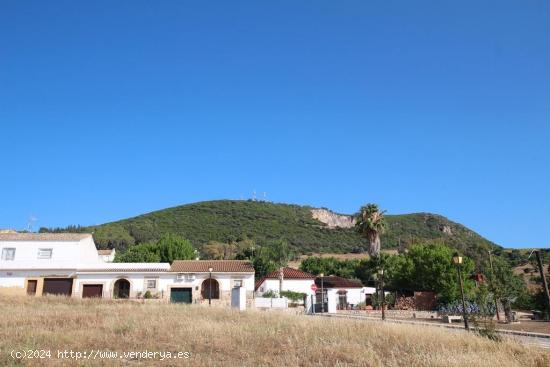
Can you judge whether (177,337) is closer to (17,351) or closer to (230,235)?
(17,351)

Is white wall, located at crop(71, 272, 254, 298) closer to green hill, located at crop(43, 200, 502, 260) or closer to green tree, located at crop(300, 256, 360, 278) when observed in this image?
green tree, located at crop(300, 256, 360, 278)

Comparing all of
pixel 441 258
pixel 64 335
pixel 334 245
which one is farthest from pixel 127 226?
pixel 64 335

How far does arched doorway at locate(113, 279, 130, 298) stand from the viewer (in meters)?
44.6

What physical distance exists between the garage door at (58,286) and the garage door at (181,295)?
9.38 metres

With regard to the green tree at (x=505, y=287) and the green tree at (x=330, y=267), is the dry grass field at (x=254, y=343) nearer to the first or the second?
the green tree at (x=505, y=287)

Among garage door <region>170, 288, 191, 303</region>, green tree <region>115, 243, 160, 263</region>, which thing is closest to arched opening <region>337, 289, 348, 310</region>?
garage door <region>170, 288, 191, 303</region>

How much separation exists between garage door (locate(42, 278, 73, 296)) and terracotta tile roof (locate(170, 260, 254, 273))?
9.45m

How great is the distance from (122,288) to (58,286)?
569 cm

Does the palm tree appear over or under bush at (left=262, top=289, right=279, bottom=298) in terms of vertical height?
over

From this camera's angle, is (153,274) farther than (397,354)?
Yes

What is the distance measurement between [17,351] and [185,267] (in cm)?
3553

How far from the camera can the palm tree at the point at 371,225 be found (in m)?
55.5

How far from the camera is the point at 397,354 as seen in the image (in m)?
12.2

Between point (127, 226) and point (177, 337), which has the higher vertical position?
point (127, 226)
